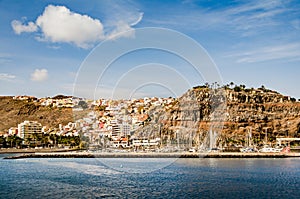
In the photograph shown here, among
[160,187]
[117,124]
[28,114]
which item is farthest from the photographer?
[28,114]

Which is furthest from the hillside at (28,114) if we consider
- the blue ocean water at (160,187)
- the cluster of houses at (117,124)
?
the blue ocean water at (160,187)

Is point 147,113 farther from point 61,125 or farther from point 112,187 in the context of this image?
point 61,125

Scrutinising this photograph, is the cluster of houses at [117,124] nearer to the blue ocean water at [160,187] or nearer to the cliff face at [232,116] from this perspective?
the cliff face at [232,116]

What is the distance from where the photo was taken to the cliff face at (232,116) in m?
87.3

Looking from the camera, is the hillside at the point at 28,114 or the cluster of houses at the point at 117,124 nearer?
the cluster of houses at the point at 117,124

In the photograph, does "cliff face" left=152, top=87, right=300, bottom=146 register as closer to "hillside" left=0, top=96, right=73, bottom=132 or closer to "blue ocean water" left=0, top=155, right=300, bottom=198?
"blue ocean water" left=0, top=155, right=300, bottom=198

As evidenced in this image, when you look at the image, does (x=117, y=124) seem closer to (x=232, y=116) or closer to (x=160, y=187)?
(x=232, y=116)

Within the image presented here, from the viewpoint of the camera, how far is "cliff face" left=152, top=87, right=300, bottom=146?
8731 cm

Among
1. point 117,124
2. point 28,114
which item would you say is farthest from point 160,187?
point 28,114

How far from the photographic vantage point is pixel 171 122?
275 ft

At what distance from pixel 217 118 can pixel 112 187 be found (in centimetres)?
7144

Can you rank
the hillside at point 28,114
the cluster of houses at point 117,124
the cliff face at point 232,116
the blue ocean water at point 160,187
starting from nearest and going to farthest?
1. the blue ocean water at point 160,187
2. the cluster of houses at point 117,124
3. the cliff face at point 232,116
4. the hillside at point 28,114

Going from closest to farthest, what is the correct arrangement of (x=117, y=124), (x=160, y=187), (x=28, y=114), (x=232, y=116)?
(x=160, y=187)
(x=117, y=124)
(x=232, y=116)
(x=28, y=114)

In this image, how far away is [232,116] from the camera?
323 feet
